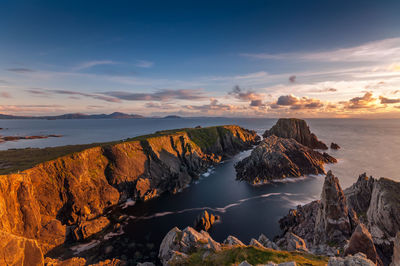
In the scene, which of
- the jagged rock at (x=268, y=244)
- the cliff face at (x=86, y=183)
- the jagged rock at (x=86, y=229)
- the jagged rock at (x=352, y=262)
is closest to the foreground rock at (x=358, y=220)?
the jagged rock at (x=268, y=244)

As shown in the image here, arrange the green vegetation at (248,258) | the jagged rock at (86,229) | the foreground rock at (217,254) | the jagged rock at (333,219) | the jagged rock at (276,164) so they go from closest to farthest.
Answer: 1. the green vegetation at (248,258)
2. the foreground rock at (217,254)
3. the jagged rock at (333,219)
4. the jagged rock at (86,229)
5. the jagged rock at (276,164)

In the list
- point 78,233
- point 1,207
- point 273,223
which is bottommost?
point 273,223

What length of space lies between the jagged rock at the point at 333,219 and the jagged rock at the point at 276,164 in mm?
36026

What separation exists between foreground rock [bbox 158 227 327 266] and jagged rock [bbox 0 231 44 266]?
1657cm

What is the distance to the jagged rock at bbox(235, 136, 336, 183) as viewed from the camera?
6912cm

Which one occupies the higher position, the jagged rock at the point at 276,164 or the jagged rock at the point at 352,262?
the jagged rock at the point at 352,262

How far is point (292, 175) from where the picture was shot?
69.4 metres

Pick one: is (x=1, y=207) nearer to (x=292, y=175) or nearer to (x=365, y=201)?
(x=365, y=201)

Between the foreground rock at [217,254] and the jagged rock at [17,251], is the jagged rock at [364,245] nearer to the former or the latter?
the foreground rock at [217,254]

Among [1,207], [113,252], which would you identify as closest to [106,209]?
[113,252]

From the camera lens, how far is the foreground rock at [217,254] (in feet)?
61.6

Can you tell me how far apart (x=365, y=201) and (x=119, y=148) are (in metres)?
69.8

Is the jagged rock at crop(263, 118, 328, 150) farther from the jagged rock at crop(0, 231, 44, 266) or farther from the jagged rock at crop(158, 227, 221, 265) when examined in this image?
the jagged rock at crop(0, 231, 44, 266)

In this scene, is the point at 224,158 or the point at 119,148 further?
Result: the point at 224,158
